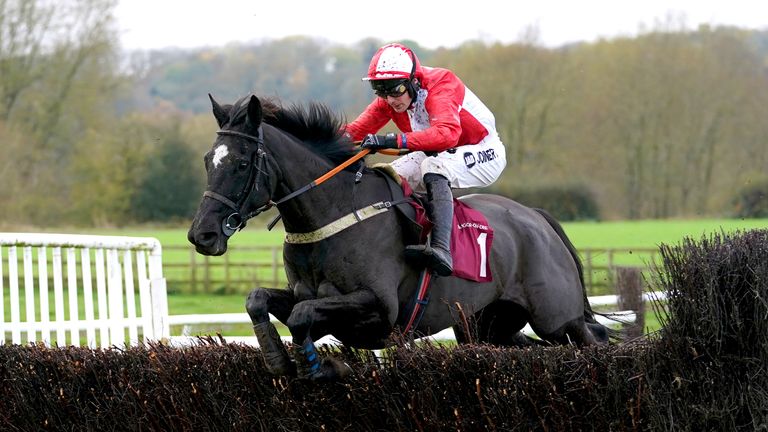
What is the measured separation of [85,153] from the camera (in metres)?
23.3

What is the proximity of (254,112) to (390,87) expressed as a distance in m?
0.80

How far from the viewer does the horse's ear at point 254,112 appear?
4.40 metres

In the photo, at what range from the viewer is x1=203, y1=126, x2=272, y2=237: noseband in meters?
4.25

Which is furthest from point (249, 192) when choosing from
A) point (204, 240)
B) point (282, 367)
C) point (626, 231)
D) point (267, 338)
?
point (626, 231)

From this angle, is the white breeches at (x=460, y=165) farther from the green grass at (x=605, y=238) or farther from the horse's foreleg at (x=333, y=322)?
the green grass at (x=605, y=238)

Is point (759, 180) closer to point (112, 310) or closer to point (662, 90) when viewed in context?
point (662, 90)

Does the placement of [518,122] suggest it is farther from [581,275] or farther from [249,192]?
[249,192]

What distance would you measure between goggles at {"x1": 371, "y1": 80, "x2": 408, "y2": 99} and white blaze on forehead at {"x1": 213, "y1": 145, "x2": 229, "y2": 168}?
0.94 metres

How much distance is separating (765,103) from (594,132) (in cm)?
349

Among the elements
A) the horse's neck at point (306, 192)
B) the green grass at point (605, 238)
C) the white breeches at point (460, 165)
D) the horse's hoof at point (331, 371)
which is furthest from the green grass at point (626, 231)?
the horse's hoof at point (331, 371)

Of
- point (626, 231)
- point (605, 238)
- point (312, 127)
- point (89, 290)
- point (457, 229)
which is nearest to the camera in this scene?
point (312, 127)

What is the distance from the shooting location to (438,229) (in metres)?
4.85

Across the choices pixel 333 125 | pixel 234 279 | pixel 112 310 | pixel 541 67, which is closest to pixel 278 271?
pixel 234 279

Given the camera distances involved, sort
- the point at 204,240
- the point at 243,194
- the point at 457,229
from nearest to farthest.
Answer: the point at 204,240 < the point at 243,194 < the point at 457,229
